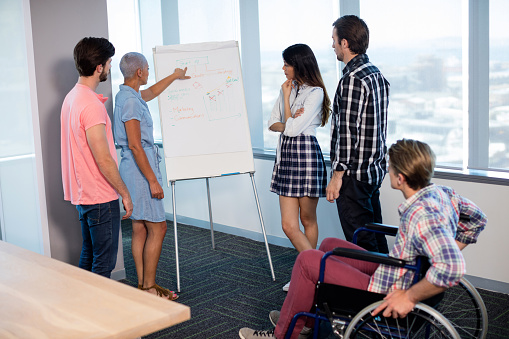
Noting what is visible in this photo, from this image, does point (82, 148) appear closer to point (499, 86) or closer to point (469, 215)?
point (469, 215)

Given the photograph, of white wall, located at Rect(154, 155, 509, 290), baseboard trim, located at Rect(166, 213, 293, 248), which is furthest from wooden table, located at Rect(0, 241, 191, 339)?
baseboard trim, located at Rect(166, 213, 293, 248)

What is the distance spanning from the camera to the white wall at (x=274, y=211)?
339cm

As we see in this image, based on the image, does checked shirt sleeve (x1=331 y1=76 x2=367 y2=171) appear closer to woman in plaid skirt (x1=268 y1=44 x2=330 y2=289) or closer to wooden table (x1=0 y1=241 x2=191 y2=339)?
woman in plaid skirt (x1=268 y1=44 x2=330 y2=289)

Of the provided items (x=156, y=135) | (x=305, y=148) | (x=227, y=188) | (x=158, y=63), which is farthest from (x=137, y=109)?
(x=156, y=135)

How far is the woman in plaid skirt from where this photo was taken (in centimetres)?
345

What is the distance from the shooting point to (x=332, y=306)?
2.28 m

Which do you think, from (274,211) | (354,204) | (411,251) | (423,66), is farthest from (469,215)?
(274,211)

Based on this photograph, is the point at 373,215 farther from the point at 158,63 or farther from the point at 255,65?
the point at 255,65

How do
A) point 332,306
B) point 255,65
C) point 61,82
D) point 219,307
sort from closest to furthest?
point 332,306
point 219,307
point 61,82
point 255,65

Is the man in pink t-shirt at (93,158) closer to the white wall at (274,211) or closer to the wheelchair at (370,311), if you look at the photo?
the wheelchair at (370,311)

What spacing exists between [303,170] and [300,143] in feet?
0.54

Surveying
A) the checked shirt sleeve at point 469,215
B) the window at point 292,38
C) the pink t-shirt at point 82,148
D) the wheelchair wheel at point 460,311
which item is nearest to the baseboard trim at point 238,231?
the window at point 292,38

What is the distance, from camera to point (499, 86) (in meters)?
3.43

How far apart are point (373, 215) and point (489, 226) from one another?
811mm
